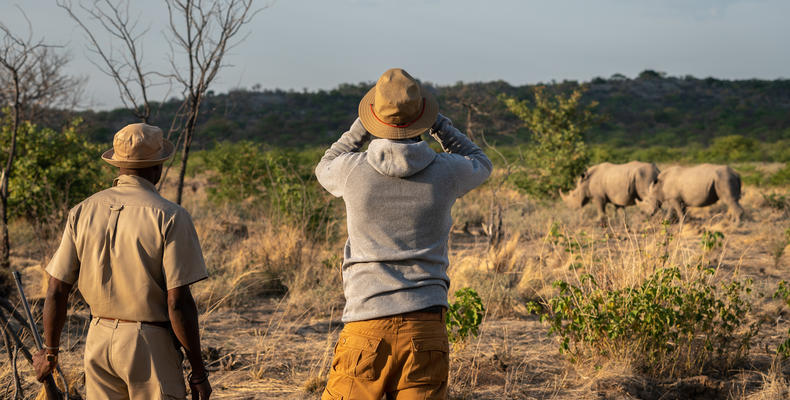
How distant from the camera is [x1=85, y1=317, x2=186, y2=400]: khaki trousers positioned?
2430 mm

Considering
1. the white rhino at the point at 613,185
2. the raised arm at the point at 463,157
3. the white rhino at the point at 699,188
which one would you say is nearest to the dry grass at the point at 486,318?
the white rhino at the point at 699,188

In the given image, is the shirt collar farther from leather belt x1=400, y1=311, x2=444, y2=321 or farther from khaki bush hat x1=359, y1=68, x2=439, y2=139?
leather belt x1=400, y1=311, x2=444, y2=321

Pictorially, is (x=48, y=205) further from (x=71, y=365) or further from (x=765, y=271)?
(x=765, y=271)

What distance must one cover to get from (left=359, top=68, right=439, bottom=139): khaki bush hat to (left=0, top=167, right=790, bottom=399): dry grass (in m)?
2.39

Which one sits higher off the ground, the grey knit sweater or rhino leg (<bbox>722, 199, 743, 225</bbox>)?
the grey knit sweater

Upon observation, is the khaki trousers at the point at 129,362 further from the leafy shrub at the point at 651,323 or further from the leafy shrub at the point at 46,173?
the leafy shrub at the point at 46,173

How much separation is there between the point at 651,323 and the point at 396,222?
9.60 ft

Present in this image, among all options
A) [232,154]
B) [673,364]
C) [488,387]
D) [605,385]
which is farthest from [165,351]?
[232,154]

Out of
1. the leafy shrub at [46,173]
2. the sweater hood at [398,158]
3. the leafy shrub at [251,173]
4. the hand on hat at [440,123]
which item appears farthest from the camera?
the leafy shrub at [251,173]

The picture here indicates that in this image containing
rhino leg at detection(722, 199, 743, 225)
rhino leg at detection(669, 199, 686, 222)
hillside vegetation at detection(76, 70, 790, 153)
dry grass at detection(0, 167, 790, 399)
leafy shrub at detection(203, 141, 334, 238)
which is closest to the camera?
dry grass at detection(0, 167, 790, 399)

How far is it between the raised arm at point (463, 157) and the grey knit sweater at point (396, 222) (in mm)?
11

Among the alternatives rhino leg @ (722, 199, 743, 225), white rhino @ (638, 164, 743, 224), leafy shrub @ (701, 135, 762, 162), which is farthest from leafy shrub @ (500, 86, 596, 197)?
leafy shrub @ (701, 135, 762, 162)

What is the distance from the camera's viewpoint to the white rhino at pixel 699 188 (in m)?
12.2

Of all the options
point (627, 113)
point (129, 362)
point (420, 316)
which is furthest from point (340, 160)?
point (627, 113)
